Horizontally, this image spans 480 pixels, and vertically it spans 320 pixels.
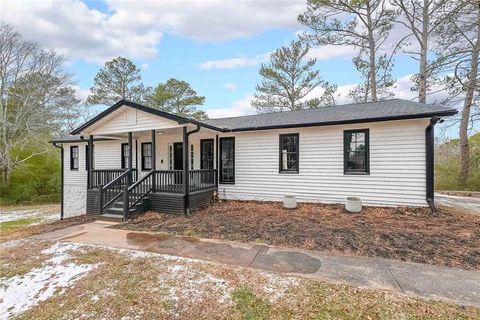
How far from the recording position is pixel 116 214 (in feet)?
26.7

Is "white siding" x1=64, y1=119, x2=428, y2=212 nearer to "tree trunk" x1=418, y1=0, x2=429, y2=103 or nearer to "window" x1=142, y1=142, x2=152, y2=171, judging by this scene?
"window" x1=142, y1=142, x2=152, y2=171

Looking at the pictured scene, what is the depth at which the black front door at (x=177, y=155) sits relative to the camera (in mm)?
11859

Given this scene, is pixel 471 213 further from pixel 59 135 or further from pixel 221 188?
pixel 59 135

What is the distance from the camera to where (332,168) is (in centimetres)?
902

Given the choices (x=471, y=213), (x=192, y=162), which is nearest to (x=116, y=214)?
(x=192, y=162)

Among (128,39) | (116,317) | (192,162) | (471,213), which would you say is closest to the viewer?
(116,317)

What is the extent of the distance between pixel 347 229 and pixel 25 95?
2382 cm

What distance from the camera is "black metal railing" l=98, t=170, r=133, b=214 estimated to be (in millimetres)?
8531

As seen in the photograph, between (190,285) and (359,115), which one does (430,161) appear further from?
(190,285)

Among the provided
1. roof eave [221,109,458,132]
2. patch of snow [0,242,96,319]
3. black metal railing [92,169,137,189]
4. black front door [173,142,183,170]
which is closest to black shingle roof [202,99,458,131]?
roof eave [221,109,458,132]

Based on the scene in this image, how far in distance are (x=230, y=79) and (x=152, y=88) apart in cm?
907

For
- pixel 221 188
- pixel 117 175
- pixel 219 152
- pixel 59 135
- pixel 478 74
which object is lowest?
pixel 221 188

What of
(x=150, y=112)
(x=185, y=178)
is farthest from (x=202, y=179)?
(x=150, y=112)

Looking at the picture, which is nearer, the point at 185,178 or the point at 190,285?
the point at 190,285
